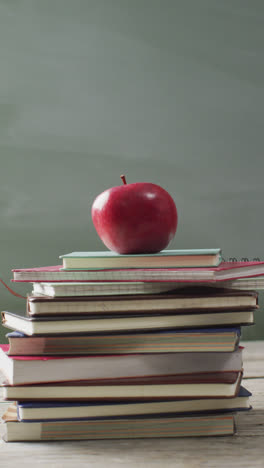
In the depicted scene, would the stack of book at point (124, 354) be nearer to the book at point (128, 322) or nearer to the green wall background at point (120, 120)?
the book at point (128, 322)

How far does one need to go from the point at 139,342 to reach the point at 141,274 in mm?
101

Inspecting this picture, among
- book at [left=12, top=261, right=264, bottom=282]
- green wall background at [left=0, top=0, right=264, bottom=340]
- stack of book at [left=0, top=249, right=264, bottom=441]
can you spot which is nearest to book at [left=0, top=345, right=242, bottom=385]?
stack of book at [left=0, top=249, right=264, bottom=441]

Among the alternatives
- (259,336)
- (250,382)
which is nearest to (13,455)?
(250,382)

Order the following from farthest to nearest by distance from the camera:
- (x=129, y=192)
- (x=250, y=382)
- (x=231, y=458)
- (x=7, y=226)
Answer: (x=7, y=226), (x=250, y=382), (x=129, y=192), (x=231, y=458)

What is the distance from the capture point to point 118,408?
0.74 metres

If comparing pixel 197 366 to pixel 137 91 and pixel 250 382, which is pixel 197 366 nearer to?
pixel 250 382

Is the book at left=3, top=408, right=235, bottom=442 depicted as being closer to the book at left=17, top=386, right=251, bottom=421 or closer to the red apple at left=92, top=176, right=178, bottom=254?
the book at left=17, top=386, right=251, bottom=421

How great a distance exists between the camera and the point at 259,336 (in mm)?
Answer: 1762

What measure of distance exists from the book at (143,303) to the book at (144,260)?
1.8 inches

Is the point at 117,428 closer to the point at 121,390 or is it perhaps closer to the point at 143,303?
the point at 121,390

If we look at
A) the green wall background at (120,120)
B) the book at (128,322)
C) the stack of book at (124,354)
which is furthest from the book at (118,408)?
the green wall background at (120,120)

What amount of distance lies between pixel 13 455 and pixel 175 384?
24 centimetres

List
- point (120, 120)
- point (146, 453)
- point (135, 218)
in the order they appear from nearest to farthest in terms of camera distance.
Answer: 1. point (146, 453)
2. point (135, 218)
3. point (120, 120)

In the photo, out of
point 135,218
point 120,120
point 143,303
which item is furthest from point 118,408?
A: point 120,120
